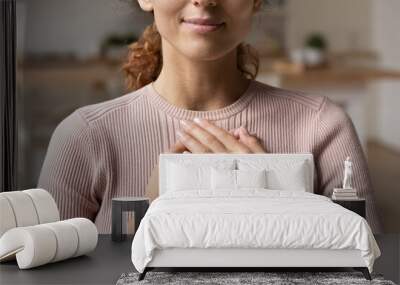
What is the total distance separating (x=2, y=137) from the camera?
4.65 m

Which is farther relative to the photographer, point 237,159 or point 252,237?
point 237,159

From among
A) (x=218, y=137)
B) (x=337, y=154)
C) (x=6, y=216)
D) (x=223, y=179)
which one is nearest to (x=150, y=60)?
(x=218, y=137)

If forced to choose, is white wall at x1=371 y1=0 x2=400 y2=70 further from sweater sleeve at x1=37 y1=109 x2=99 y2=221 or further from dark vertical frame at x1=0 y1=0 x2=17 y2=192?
sweater sleeve at x1=37 y1=109 x2=99 y2=221

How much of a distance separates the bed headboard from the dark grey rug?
33.9 inches

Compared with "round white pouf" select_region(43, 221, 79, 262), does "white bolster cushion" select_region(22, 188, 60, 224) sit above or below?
above

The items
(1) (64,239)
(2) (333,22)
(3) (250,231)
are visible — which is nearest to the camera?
(3) (250,231)

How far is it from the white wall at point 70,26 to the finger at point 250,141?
417 centimetres

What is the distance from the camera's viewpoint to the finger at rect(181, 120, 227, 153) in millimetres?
4324

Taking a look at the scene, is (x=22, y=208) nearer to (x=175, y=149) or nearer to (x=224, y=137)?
(x=175, y=149)

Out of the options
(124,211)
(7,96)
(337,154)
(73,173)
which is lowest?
(124,211)

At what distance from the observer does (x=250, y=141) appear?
430 centimetres

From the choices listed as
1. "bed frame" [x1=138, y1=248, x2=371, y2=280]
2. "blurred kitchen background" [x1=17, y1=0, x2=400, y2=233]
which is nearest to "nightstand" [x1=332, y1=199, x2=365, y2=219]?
"bed frame" [x1=138, y1=248, x2=371, y2=280]

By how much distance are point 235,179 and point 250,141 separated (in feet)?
0.88

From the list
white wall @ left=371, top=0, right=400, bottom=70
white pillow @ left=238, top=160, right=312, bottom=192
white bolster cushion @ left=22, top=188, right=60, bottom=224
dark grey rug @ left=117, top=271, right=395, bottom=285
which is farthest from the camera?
white wall @ left=371, top=0, right=400, bottom=70
